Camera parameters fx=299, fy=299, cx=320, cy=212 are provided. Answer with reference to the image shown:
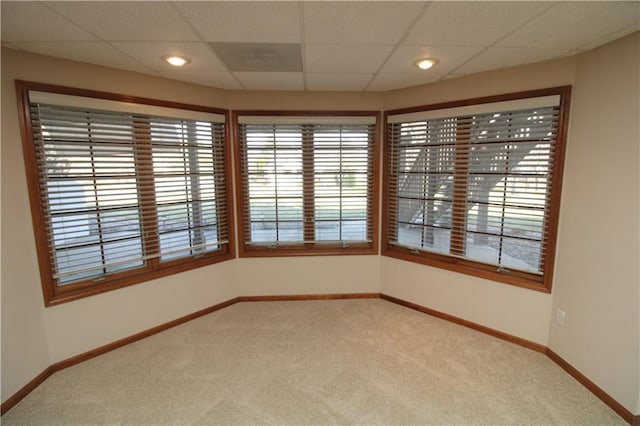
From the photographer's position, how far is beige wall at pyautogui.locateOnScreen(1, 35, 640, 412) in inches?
71.4

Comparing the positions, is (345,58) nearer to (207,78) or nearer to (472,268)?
(207,78)

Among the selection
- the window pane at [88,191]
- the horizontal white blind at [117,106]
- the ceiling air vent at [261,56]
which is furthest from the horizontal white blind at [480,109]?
the window pane at [88,191]

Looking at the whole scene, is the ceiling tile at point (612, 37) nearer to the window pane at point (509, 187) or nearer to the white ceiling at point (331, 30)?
the white ceiling at point (331, 30)

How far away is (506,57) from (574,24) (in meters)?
0.49

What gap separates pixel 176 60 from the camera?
6.84 feet

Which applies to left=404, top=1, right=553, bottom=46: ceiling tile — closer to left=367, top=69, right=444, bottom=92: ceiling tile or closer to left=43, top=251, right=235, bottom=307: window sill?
left=367, top=69, right=444, bottom=92: ceiling tile

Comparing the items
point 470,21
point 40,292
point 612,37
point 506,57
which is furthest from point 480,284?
point 40,292

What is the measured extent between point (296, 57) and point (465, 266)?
2293 millimetres

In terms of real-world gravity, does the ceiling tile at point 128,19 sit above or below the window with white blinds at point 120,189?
above

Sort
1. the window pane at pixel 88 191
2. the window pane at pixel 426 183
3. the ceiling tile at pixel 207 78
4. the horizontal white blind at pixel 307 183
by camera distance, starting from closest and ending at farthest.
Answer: the window pane at pixel 88 191
the ceiling tile at pixel 207 78
the window pane at pixel 426 183
the horizontal white blind at pixel 307 183

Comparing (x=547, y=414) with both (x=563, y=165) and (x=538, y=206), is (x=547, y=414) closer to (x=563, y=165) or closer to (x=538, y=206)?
(x=538, y=206)

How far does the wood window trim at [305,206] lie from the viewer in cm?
303

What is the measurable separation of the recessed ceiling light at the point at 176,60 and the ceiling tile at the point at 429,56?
4.72 feet

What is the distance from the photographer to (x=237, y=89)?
2912mm
